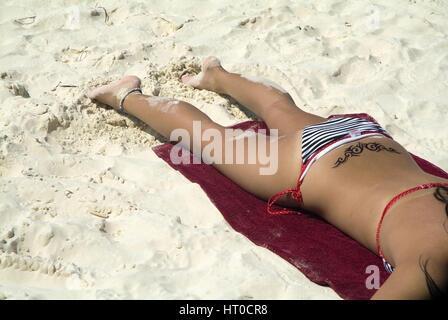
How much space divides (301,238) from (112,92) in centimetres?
149

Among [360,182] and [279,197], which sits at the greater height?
[360,182]

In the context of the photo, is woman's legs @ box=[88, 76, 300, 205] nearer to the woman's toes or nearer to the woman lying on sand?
the woman lying on sand

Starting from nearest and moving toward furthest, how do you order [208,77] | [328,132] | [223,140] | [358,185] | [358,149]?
[358,185], [358,149], [328,132], [223,140], [208,77]

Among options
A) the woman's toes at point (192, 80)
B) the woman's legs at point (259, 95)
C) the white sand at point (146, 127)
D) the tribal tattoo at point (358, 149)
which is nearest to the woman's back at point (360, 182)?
the tribal tattoo at point (358, 149)

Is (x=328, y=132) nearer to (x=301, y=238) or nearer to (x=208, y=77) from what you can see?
(x=301, y=238)

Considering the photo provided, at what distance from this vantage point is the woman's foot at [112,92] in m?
2.65

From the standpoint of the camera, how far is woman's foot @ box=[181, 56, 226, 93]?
290 centimetres

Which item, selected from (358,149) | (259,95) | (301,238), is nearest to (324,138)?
(358,149)

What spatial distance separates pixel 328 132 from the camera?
2.00 metres

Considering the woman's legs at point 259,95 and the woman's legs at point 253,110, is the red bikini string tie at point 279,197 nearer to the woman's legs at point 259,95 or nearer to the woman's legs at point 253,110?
the woman's legs at point 253,110

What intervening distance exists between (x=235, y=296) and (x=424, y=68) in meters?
2.60

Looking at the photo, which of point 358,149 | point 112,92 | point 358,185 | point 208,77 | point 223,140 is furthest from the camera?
point 208,77

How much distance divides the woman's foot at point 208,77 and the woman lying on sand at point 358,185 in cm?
46

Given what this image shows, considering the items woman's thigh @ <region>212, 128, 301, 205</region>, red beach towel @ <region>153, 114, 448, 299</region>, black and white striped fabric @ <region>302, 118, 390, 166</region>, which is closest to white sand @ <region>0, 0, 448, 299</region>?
red beach towel @ <region>153, 114, 448, 299</region>
